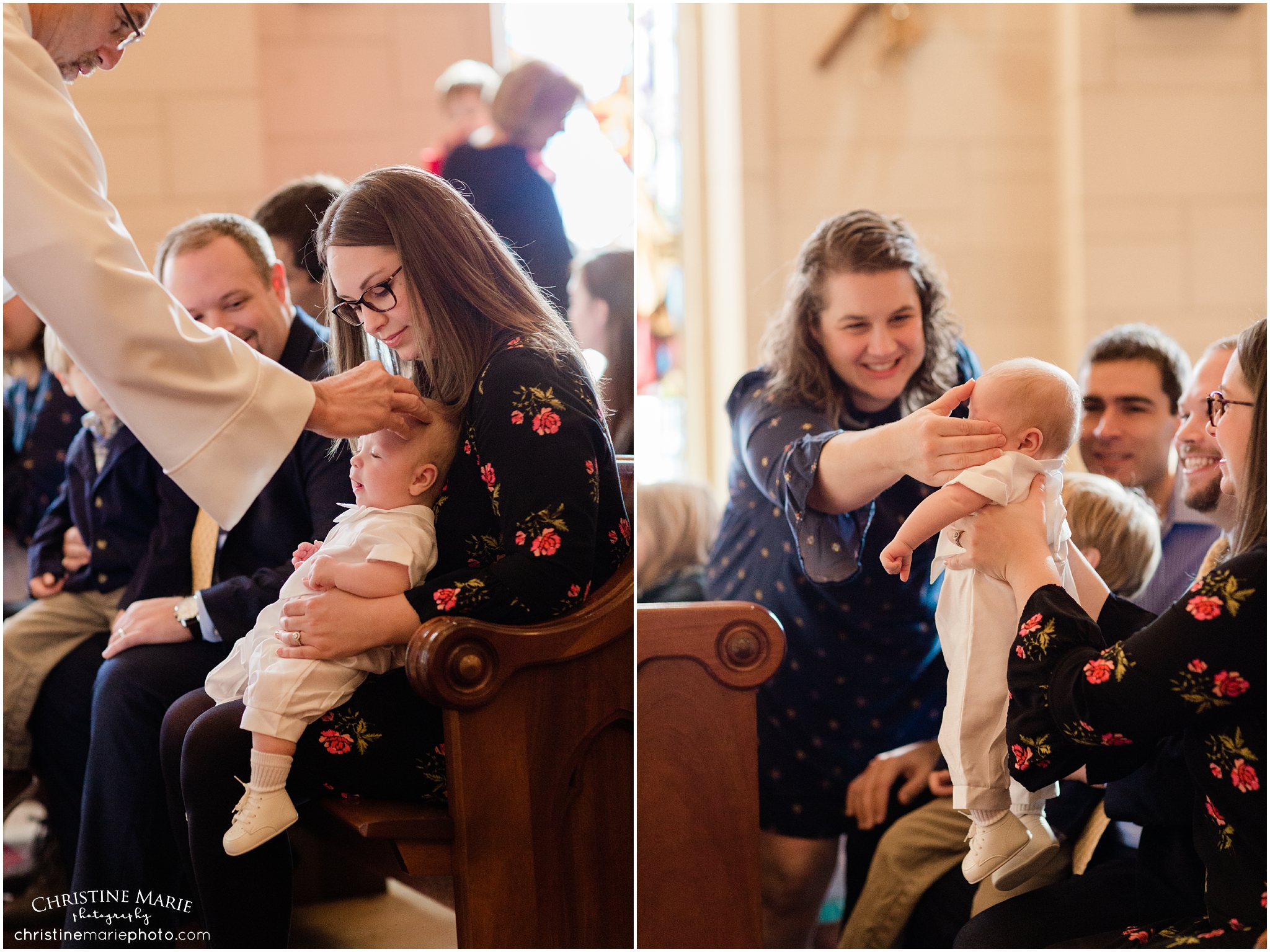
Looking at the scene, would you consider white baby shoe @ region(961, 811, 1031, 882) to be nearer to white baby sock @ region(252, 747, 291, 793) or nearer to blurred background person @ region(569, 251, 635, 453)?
blurred background person @ region(569, 251, 635, 453)

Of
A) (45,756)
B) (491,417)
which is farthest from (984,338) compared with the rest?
(45,756)

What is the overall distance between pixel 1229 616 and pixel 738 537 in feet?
2.27

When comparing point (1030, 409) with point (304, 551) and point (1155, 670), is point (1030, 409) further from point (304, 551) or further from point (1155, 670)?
point (304, 551)

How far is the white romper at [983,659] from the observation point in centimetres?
134

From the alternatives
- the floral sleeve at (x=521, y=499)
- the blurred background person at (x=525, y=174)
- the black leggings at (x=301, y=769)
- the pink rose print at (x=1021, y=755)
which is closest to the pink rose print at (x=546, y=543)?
the floral sleeve at (x=521, y=499)

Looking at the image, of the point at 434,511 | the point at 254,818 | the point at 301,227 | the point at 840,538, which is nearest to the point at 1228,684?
the point at 840,538

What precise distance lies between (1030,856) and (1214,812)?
230 mm

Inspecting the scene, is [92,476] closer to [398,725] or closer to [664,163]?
[398,725]

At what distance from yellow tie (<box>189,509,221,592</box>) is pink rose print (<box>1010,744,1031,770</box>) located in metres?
1.10

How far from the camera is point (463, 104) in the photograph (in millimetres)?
1721

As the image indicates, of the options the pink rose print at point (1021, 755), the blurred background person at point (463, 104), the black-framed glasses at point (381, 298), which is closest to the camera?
the pink rose print at point (1021, 755)

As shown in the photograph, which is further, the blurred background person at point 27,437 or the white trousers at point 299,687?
the blurred background person at point 27,437

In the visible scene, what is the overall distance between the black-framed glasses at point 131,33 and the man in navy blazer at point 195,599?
25 cm

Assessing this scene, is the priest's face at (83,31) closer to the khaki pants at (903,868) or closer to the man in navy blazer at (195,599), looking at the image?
the man in navy blazer at (195,599)
